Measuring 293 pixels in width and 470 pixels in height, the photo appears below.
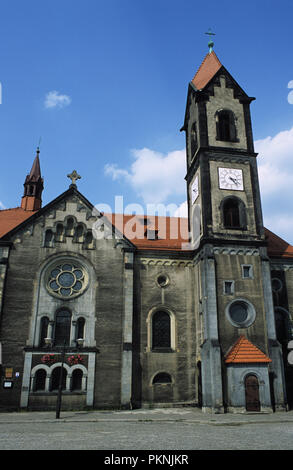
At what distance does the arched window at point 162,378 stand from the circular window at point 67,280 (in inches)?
323

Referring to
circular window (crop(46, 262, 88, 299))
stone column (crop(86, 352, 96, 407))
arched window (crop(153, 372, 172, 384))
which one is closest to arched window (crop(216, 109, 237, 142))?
circular window (crop(46, 262, 88, 299))

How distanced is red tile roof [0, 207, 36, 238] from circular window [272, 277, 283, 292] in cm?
2160

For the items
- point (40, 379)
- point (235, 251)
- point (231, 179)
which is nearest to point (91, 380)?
point (40, 379)

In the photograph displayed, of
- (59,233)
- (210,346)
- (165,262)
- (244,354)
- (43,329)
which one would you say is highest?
(59,233)

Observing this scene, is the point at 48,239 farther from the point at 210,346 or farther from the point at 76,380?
the point at 210,346

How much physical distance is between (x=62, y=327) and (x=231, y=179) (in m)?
17.3

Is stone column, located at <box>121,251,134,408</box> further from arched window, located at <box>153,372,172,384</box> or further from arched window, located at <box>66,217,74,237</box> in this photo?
arched window, located at <box>66,217,74,237</box>

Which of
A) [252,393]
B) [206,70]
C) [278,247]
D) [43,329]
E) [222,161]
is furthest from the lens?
[206,70]

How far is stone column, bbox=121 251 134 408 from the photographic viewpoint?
24969mm

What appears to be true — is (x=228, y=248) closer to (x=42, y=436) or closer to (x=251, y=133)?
(x=251, y=133)

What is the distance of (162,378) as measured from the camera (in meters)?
26.8

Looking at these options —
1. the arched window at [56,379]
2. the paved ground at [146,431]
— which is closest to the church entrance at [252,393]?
the paved ground at [146,431]

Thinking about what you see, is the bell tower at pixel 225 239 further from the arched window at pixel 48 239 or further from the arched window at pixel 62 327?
the arched window at pixel 48 239
